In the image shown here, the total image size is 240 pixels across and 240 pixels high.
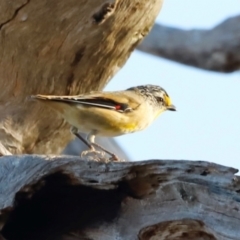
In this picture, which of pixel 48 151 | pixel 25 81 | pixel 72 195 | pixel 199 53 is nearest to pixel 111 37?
pixel 25 81

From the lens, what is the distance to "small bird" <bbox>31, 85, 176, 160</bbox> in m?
3.62

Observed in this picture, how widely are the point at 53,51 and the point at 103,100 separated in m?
0.33

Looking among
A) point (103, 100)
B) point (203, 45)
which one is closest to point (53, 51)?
point (103, 100)

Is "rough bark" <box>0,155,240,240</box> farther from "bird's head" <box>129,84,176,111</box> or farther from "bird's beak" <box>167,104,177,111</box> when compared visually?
"bird's beak" <box>167,104,177,111</box>

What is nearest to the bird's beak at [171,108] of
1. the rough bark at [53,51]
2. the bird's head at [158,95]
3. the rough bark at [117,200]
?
the bird's head at [158,95]

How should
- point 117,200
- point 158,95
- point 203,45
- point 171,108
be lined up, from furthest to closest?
1. point 203,45
2. point 171,108
3. point 158,95
4. point 117,200

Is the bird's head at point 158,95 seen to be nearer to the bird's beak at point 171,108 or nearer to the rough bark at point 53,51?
the bird's beak at point 171,108

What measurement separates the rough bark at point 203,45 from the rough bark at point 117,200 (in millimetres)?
2314

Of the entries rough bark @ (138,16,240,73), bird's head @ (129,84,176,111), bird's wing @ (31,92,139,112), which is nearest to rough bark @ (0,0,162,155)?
bird's wing @ (31,92,139,112)

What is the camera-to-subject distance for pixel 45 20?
141 inches

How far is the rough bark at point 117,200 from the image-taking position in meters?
2.54

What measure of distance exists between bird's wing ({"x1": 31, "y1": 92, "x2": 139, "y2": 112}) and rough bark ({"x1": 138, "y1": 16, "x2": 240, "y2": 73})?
1068mm

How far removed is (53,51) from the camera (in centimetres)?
369

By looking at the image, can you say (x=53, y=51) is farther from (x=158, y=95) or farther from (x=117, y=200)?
(x=117, y=200)
